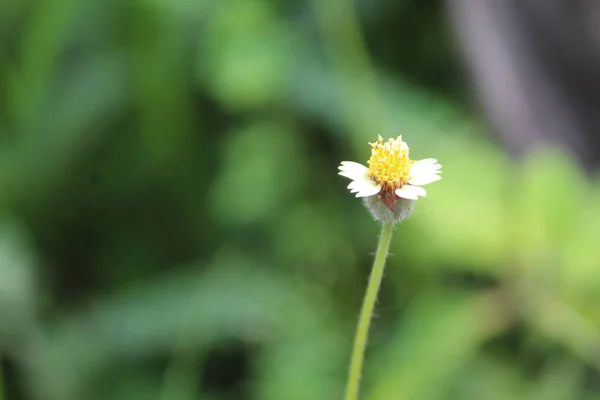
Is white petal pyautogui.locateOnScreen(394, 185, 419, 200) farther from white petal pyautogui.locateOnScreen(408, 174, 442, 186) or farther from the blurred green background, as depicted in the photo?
the blurred green background

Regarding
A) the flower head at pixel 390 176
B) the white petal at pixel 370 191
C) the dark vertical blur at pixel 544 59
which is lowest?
the white petal at pixel 370 191

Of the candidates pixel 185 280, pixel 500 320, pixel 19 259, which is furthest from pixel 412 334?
pixel 19 259

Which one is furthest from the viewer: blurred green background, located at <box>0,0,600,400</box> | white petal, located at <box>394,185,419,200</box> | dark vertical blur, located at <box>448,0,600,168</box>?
dark vertical blur, located at <box>448,0,600,168</box>

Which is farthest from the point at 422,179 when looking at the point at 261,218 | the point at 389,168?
the point at 261,218

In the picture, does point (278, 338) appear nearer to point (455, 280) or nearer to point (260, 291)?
point (260, 291)

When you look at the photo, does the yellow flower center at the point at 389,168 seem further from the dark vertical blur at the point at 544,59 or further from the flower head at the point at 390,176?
the dark vertical blur at the point at 544,59

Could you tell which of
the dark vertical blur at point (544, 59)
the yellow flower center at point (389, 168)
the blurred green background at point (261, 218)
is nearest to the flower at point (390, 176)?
the yellow flower center at point (389, 168)

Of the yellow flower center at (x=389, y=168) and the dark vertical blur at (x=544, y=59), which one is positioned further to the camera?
the dark vertical blur at (x=544, y=59)

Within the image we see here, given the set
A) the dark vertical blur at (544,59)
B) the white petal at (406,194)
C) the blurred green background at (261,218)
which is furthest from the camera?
the dark vertical blur at (544,59)

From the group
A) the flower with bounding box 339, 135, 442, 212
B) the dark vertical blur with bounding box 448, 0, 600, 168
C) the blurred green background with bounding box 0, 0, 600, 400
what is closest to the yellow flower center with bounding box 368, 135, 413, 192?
the flower with bounding box 339, 135, 442, 212
